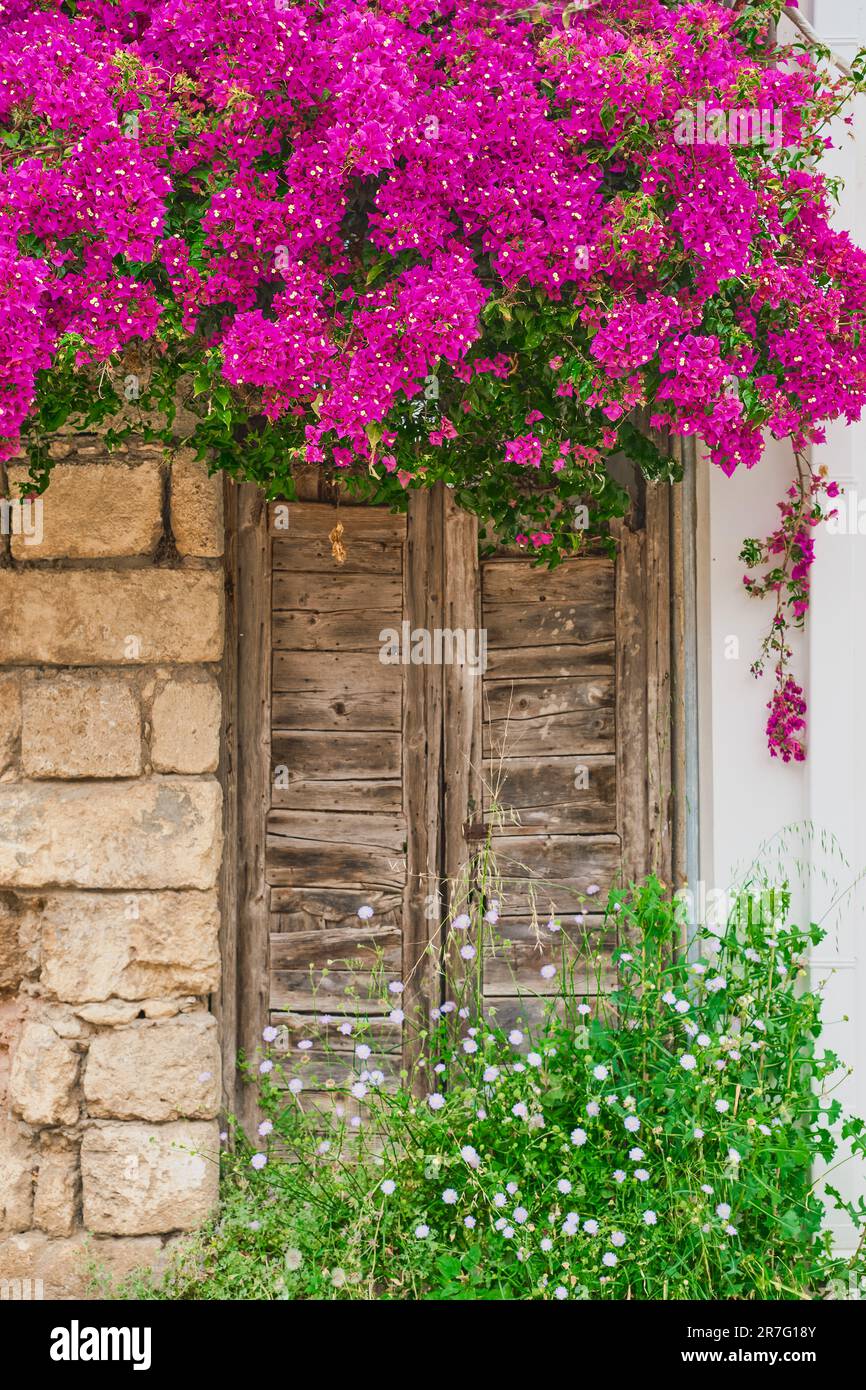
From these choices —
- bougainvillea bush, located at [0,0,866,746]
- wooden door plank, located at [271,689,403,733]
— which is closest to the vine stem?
bougainvillea bush, located at [0,0,866,746]

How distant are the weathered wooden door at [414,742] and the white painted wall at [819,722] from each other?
1.04 feet

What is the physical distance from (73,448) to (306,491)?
72 centimetres

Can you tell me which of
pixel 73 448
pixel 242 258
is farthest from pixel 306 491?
pixel 242 258

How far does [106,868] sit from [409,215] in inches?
73.2

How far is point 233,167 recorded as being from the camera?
2.36m

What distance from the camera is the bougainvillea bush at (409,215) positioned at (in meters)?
2.28

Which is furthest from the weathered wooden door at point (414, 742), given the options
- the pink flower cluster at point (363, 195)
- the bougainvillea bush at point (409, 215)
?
the pink flower cluster at point (363, 195)

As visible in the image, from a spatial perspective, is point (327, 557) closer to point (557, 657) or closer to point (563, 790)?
point (557, 657)

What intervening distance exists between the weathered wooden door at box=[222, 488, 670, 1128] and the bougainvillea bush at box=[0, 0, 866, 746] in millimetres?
782

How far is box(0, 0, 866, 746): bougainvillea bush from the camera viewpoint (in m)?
2.28

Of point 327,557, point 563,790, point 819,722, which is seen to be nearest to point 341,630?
point 327,557

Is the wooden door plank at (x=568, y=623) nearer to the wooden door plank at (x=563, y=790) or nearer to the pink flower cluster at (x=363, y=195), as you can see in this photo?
the wooden door plank at (x=563, y=790)
